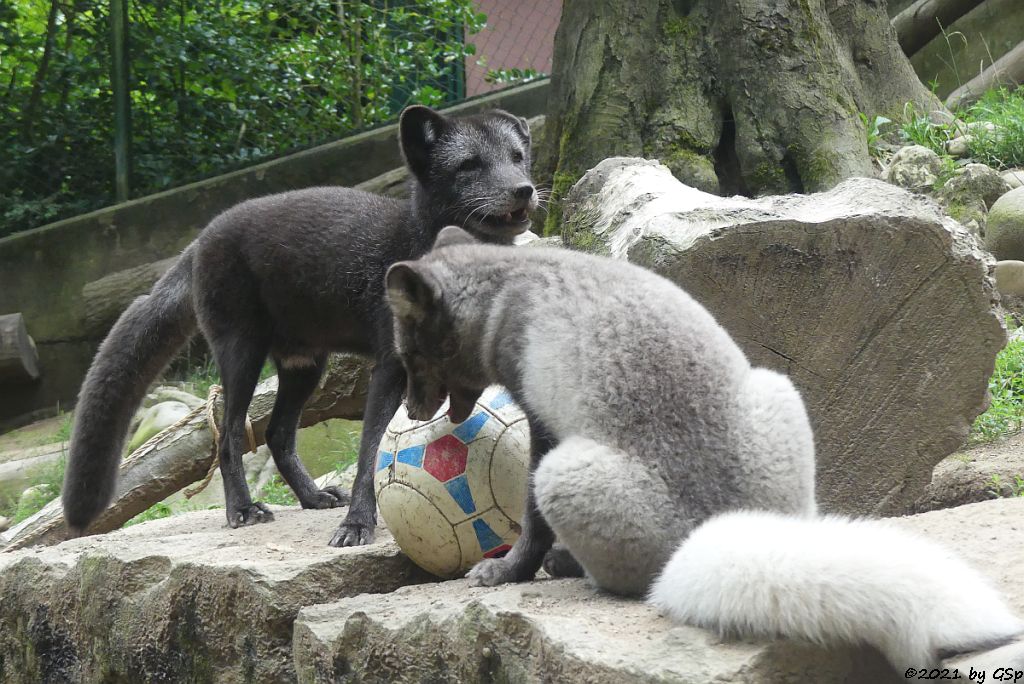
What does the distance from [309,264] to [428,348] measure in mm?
1384

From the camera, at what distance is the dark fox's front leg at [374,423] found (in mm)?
3994

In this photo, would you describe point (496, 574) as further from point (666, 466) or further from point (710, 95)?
point (710, 95)

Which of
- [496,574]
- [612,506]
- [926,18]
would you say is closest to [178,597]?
[496,574]

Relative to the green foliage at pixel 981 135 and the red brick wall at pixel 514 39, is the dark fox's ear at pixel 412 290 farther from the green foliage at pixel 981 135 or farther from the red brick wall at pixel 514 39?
the red brick wall at pixel 514 39

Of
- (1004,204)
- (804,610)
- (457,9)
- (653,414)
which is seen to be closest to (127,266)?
(457,9)

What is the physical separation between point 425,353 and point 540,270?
1.58 ft

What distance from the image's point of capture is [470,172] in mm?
4699

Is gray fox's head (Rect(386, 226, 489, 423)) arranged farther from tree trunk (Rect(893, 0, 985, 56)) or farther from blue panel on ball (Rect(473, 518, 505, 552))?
tree trunk (Rect(893, 0, 985, 56))

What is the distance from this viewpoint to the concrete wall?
9.44 m

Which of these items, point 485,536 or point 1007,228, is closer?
point 485,536

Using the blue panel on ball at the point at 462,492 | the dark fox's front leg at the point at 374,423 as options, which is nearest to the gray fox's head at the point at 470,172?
the dark fox's front leg at the point at 374,423

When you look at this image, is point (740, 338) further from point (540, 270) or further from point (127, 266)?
point (127, 266)

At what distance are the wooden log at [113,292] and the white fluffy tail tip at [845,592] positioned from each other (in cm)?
766


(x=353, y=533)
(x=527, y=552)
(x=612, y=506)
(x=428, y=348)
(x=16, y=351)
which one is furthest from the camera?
(x=16, y=351)
